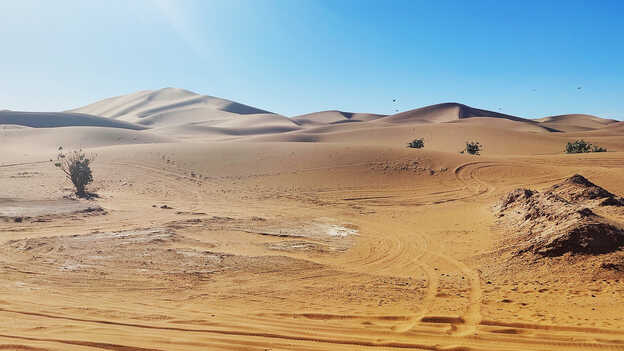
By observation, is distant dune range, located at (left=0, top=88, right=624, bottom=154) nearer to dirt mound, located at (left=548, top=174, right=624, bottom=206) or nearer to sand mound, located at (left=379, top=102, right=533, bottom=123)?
sand mound, located at (left=379, top=102, right=533, bottom=123)

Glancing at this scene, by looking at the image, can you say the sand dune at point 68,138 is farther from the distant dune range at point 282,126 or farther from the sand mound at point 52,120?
the sand mound at point 52,120

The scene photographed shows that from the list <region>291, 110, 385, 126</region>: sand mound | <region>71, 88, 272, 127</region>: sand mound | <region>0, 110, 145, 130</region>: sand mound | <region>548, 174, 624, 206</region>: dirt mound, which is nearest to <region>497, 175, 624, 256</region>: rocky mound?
<region>548, 174, 624, 206</region>: dirt mound

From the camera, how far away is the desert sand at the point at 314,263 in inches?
183

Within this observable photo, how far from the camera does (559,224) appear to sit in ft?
28.4

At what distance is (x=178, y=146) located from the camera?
92.8ft

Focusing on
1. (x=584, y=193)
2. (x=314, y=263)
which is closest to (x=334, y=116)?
(x=584, y=193)

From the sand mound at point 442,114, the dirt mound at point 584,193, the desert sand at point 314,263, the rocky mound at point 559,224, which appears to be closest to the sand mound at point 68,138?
the desert sand at point 314,263

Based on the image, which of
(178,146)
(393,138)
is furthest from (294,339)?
(393,138)

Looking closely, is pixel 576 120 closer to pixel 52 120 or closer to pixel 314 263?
pixel 314 263

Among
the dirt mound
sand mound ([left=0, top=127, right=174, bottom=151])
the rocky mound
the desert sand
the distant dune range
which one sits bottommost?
the desert sand

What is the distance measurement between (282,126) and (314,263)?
80577mm

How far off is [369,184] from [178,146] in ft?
50.8

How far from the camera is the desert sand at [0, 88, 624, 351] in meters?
4.66

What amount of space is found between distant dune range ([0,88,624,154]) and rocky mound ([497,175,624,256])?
1215 inches
